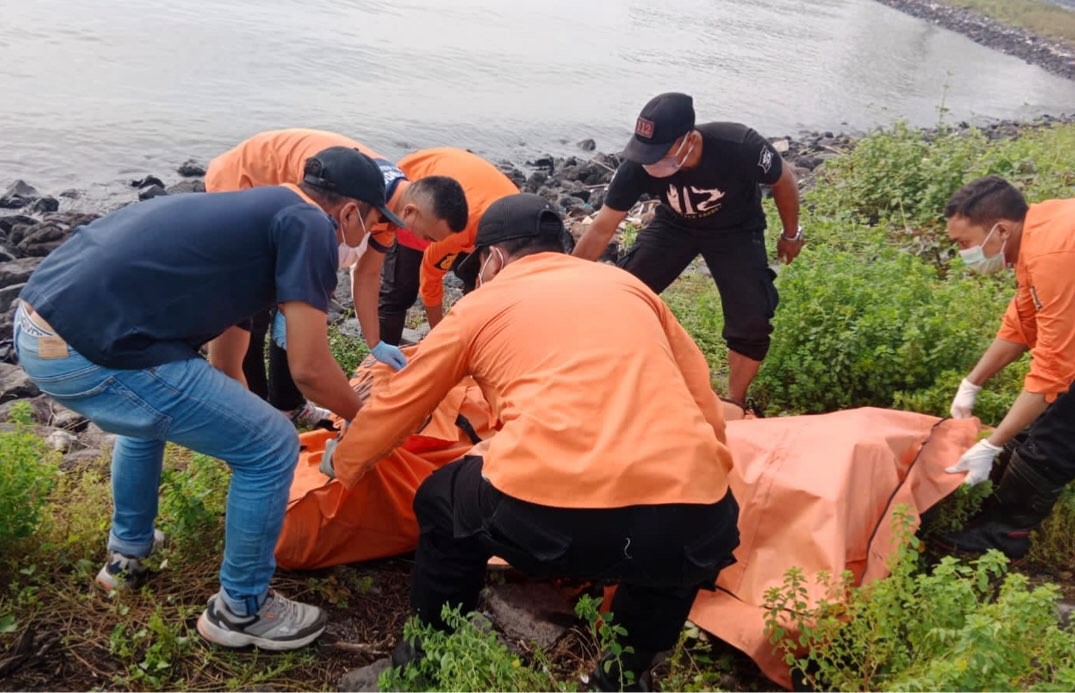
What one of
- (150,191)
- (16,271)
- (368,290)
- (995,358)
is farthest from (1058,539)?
(150,191)

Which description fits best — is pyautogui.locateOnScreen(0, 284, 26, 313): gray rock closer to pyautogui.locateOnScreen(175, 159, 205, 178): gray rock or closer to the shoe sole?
pyautogui.locateOnScreen(175, 159, 205, 178): gray rock

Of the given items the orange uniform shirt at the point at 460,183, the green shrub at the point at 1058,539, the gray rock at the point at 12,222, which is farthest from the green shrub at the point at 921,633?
the gray rock at the point at 12,222

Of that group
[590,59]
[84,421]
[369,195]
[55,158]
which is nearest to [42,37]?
[55,158]

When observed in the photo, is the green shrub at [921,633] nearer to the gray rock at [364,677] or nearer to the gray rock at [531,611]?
the gray rock at [531,611]

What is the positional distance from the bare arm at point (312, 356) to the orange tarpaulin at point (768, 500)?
55 centimetres

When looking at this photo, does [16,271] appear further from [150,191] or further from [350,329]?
[350,329]

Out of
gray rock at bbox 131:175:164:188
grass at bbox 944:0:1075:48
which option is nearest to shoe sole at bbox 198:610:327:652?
gray rock at bbox 131:175:164:188

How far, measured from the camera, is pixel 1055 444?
12.2 ft

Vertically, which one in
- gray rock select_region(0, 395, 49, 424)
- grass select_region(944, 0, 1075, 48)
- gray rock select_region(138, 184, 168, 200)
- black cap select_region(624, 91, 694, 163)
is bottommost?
gray rock select_region(138, 184, 168, 200)

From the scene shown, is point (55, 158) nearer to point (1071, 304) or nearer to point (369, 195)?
point (369, 195)

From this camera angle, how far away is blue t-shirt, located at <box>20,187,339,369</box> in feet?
8.32

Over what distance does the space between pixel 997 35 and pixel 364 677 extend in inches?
1753

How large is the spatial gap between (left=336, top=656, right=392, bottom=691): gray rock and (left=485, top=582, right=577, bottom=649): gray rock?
449 mm

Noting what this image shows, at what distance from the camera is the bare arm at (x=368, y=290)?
4.02 m
